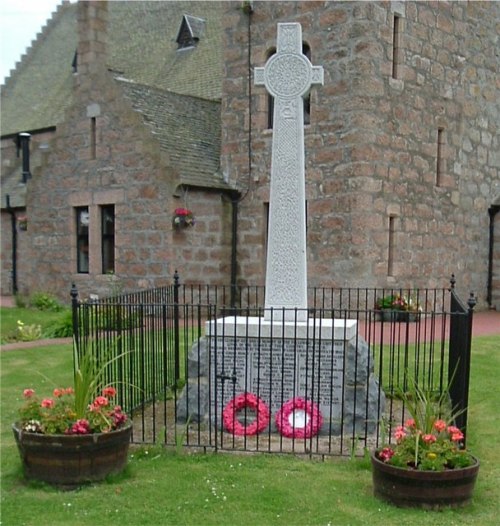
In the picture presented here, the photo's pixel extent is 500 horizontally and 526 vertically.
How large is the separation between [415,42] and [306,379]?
11.3 meters

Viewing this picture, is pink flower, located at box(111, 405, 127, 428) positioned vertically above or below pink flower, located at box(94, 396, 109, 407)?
below

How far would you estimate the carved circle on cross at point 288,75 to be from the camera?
25.0 feet

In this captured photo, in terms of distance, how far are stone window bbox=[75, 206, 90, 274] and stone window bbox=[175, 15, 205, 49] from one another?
30.5 ft

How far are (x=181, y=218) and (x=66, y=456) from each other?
34.1ft

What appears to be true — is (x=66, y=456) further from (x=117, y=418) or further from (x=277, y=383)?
(x=277, y=383)

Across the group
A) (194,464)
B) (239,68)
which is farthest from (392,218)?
(194,464)

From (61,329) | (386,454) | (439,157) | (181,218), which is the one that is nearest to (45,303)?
(61,329)

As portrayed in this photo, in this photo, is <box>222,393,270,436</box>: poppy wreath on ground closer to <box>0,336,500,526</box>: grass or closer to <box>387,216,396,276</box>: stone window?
<box>0,336,500,526</box>: grass

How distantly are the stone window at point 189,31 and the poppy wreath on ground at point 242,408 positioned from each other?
785 inches

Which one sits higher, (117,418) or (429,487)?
(117,418)

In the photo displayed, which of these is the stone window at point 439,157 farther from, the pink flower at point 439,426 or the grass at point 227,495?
the pink flower at point 439,426

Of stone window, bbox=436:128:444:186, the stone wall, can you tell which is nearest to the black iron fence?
the stone wall

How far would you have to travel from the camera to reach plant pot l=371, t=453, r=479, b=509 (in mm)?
5293

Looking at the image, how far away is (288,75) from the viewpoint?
764cm
